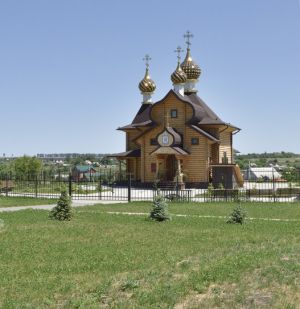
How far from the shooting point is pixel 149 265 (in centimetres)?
781

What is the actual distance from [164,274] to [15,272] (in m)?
2.24

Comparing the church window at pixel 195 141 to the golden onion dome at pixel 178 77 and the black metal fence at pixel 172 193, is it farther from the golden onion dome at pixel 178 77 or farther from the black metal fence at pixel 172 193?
the golden onion dome at pixel 178 77

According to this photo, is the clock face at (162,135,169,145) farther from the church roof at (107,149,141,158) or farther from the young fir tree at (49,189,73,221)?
the young fir tree at (49,189,73,221)

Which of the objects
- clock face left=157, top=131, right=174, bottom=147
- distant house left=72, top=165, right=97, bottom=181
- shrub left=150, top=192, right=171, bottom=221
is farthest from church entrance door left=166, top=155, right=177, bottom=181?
shrub left=150, top=192, right=171, bottom=221

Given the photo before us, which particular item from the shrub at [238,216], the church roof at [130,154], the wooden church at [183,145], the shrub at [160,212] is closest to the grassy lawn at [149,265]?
the shrub at [238,216]

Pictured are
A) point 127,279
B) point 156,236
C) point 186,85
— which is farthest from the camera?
point 186,85

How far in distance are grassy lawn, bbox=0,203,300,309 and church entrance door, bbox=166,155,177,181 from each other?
65.0 feet

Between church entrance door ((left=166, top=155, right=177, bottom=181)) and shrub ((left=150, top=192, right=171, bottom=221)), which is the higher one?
church entrance door ((left=166, top=155, right=177, bottom=181))

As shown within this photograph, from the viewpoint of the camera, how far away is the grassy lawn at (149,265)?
6027mm

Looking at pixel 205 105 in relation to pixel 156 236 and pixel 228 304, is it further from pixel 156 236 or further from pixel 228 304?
pixel 228 304

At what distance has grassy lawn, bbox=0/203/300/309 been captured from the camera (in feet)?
19.8

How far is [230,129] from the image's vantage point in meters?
35.2

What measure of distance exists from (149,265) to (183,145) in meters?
25.1

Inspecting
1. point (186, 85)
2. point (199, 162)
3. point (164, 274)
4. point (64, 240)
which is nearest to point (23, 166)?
point (186, 85)
